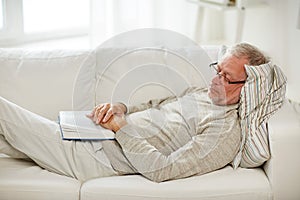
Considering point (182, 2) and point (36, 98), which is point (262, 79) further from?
point (182, 2)

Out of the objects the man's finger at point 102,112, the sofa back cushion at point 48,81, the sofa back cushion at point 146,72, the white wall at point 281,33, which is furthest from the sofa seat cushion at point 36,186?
the white wall at point 281,33

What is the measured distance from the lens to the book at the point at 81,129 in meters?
2.35

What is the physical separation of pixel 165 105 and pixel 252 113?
447mm

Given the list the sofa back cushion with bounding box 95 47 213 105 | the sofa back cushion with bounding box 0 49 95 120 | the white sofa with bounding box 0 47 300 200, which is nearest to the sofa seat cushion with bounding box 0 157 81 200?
the white sofa with bounding box 0 47 300 200

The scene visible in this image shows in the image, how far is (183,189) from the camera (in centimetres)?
216

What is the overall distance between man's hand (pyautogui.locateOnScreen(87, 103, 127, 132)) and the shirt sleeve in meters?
0.12

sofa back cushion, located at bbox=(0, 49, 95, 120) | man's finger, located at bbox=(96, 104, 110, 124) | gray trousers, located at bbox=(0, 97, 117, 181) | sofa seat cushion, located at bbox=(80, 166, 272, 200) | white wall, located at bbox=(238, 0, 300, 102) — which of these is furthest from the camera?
white wall, located at bbox=(238, 0, 300, 102)

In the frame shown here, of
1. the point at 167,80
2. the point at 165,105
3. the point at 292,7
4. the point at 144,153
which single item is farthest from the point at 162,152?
the point at 292,7

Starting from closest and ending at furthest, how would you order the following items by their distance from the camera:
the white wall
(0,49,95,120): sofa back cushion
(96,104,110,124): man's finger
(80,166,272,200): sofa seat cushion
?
(80,166,272,200): sofa seat cushion
(96,104,110,124): man's finger
(0,49,95,120): sofa back cushion
the white wall

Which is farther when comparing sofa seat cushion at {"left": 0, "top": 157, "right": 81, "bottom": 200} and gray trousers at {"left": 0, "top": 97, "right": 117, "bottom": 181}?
gray trousers at {"left": 0, "top": 97, "right": 117, "bottom": 181}

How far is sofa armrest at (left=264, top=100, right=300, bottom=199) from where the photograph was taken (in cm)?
218

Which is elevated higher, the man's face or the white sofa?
the man's face

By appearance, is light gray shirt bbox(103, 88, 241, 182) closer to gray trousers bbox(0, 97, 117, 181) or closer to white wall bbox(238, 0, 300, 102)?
gray trousers bbox(0, 97, 117, 181)

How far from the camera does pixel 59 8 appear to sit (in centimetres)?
394
